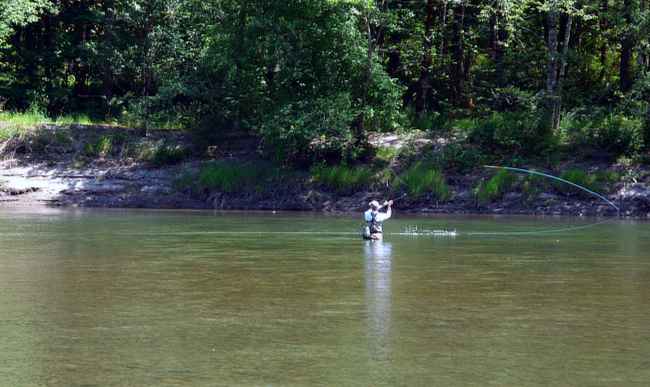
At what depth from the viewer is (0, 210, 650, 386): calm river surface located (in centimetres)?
1095

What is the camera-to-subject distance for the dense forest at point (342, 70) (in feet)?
130

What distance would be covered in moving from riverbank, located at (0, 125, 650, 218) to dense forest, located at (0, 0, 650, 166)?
1.09 meters

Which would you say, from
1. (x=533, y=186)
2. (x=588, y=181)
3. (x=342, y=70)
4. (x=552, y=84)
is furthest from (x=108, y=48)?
(x=588, y=181)

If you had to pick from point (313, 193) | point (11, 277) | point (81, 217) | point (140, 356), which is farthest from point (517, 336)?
point (313, 193)

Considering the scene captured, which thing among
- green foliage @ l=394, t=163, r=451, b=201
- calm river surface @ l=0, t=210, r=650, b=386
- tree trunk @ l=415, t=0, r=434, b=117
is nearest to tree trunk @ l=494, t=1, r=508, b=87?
tree trunk @ l=415, t=0, r=434, b=117

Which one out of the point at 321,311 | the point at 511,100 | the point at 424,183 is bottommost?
the point at 321,311

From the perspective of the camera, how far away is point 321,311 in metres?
14.6

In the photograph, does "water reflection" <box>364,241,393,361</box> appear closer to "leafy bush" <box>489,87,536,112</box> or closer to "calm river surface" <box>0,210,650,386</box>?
"calm river surface" <box>0,210,650,386</box>

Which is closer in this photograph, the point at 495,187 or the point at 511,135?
the point at 495,187

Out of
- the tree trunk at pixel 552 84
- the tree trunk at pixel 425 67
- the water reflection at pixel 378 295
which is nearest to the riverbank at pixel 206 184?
the tree trunk at pixel 552 84

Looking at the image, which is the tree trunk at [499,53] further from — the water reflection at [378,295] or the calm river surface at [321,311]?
the water reflection at [378,295]

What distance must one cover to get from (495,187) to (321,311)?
24821 millimetres

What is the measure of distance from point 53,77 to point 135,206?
1355 centimetres

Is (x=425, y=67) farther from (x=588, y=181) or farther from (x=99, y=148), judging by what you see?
(x=99, y=148)
